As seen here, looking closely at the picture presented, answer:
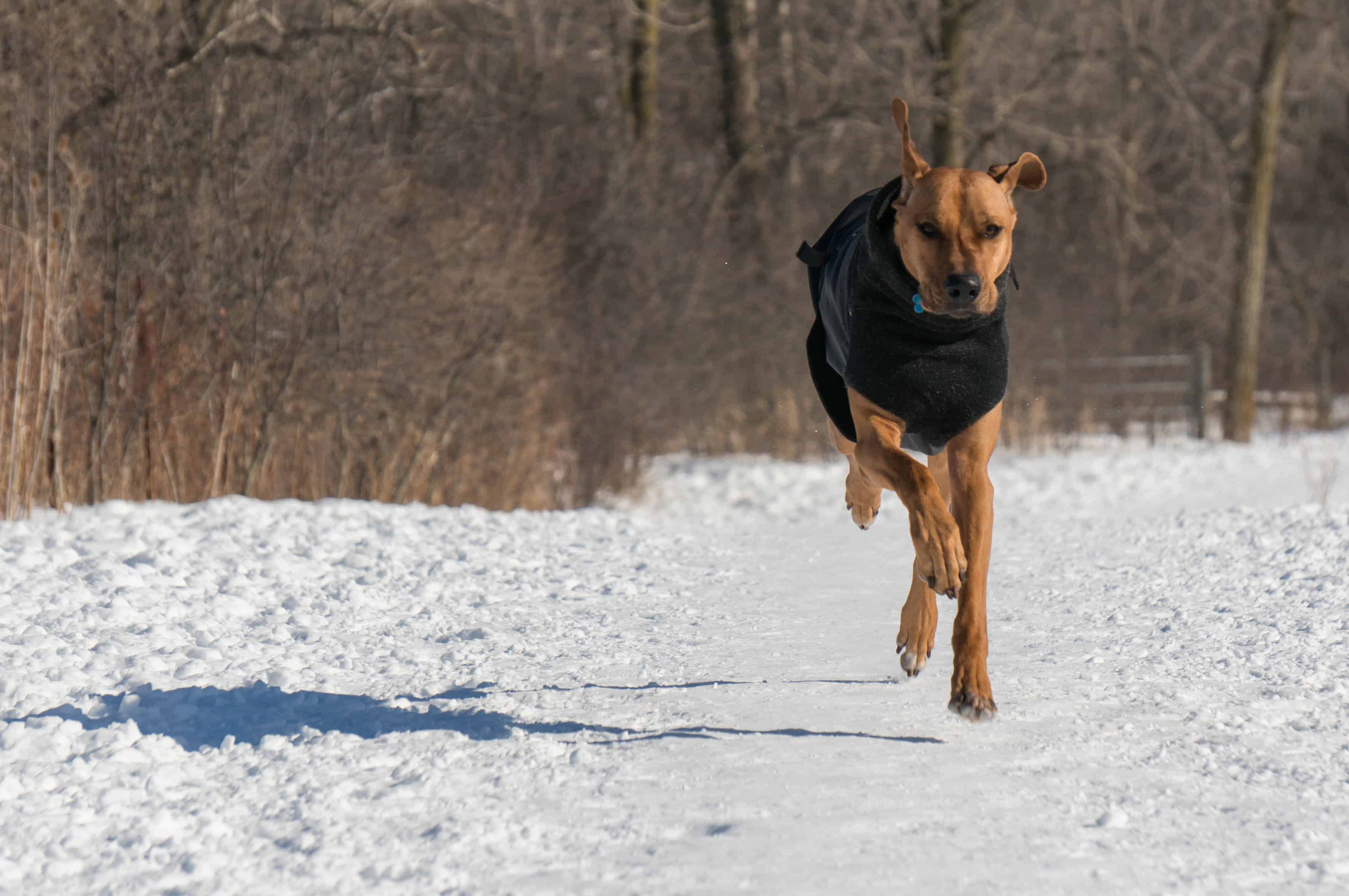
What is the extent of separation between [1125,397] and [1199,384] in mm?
1287

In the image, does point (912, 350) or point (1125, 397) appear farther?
point (1125, 397)

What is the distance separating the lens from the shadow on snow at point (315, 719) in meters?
4.52

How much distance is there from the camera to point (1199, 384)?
70.3ft

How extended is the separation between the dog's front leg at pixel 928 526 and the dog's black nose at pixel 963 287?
52 centimetres

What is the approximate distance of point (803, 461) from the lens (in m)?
18.1

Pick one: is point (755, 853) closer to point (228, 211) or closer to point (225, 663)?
point (225, 663)

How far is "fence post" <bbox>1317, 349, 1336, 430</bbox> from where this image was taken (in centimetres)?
2253

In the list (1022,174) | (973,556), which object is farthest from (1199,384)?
(973,556)

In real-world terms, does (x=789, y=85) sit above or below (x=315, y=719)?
above

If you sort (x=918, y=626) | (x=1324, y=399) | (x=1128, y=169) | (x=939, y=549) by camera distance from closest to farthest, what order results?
(x=939, y=549) < (x=918, y=626) < (x=1128, y=169) < (x=1324, y=399)

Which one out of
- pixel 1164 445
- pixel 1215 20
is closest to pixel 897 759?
pixel 1164 445

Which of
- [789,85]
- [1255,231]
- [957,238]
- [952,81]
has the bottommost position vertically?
[957,238]

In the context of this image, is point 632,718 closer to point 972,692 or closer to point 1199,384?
point 972,692

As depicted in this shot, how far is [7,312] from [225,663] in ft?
13.7
